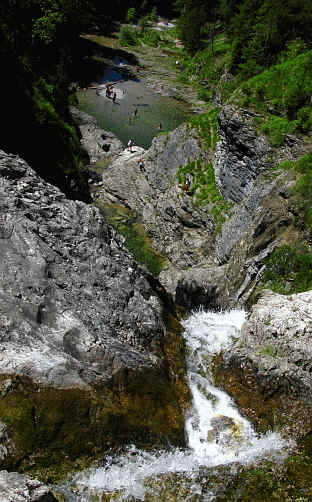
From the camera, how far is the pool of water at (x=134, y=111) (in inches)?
1743

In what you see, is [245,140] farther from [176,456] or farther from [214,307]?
[176,456]

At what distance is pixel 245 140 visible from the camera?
2411 centimetres

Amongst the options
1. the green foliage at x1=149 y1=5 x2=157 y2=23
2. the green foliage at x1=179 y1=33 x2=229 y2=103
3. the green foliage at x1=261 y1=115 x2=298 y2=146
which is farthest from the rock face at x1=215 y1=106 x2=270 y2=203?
the green foliage at x1=149 y1=5 x2=157 y2=23

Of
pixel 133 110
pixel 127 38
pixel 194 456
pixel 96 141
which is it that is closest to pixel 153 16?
pixel 127 38

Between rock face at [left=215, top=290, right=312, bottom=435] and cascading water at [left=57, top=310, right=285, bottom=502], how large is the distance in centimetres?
47

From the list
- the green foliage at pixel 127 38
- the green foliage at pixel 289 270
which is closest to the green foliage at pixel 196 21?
the green foliage at pixel 127 38

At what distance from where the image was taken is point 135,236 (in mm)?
29000

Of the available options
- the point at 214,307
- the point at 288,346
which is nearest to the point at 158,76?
the point at 214,307

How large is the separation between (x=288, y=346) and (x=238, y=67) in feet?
96.0

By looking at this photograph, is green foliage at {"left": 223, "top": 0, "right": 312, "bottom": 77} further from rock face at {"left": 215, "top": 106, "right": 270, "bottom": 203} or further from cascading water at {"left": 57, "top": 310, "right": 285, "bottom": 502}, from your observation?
cascading water at {"left": 57, "top": 310, "right": 285, "bottom": 502}

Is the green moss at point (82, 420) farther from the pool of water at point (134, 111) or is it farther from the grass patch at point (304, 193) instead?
the pool of water at point (134, 111)

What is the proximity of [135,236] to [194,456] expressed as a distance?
67.8ft

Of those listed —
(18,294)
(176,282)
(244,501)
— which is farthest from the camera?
(176,282)

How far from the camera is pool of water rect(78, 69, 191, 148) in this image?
145 feet
